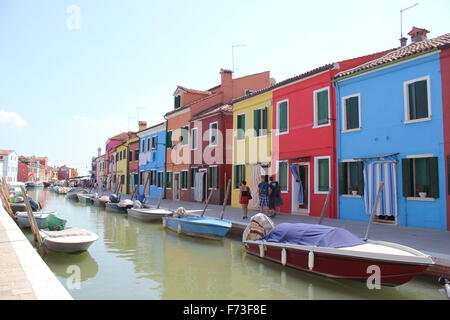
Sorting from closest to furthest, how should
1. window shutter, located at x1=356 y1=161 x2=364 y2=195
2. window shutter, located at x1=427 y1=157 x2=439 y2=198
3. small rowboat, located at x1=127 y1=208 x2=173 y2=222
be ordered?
1. window shutter, located at x1=427 y1=157 x2=439 y2=198
2. window shutter, located at x1=356 y1=161 x2=364 y2=195
3. small rowboat, located at x1=127 y1=208 x2=173 y2=222

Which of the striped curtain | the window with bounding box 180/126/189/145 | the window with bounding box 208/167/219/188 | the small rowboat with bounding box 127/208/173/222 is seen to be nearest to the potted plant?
the striped curtain

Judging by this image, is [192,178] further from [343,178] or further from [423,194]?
[423,194]

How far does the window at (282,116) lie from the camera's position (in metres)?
16.4

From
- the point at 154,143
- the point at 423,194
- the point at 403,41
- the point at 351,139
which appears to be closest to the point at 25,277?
the point at 423,194

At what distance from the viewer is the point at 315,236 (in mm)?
8008

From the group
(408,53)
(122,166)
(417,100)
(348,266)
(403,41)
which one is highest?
(403,41)

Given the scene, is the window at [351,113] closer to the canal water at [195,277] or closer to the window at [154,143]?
the canal water at [195,277]

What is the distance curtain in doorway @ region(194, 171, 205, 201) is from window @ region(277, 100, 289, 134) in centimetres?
782

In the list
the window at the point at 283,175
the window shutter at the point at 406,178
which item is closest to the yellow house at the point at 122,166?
the window at the point at 283,175

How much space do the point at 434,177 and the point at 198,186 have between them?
49.6ft

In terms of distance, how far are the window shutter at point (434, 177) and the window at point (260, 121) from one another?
8.19m

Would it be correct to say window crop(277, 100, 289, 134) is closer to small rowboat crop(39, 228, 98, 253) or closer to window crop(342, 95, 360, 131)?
window crop(342, 95, 360, 131)

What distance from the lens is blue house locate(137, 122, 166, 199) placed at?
97.7 ft
